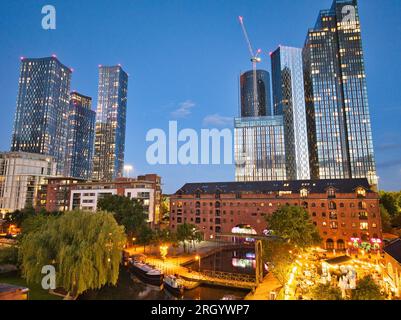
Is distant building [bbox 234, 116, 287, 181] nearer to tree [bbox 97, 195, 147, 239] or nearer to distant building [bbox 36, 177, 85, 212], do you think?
distant building [bbox 36, 177, 85, 212]

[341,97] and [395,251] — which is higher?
[341,97]

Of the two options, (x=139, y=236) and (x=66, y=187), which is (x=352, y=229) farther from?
(x=66, y=187)

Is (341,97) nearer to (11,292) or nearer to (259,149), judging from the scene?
(259,149)

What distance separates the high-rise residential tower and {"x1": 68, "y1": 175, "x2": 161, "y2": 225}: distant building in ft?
369

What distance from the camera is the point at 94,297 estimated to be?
1220 inches

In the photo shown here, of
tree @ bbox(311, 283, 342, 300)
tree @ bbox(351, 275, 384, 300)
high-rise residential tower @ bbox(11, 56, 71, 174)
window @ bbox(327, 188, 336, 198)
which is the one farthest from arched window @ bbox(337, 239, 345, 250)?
high-rise residential tower @ bbox(11, 56, 71, 174)

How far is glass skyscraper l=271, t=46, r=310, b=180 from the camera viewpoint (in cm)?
15775

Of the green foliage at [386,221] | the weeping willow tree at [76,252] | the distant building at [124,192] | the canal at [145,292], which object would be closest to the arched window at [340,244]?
the green foliage at [386,221]

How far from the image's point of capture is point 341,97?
12850cm

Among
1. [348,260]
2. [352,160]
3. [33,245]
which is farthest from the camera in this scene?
[352,160]

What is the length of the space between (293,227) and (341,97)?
111 m

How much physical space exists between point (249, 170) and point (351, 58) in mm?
78694

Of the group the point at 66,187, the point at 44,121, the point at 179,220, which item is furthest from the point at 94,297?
the point at 44,121

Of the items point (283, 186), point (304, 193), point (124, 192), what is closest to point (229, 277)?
point (304, 193)
